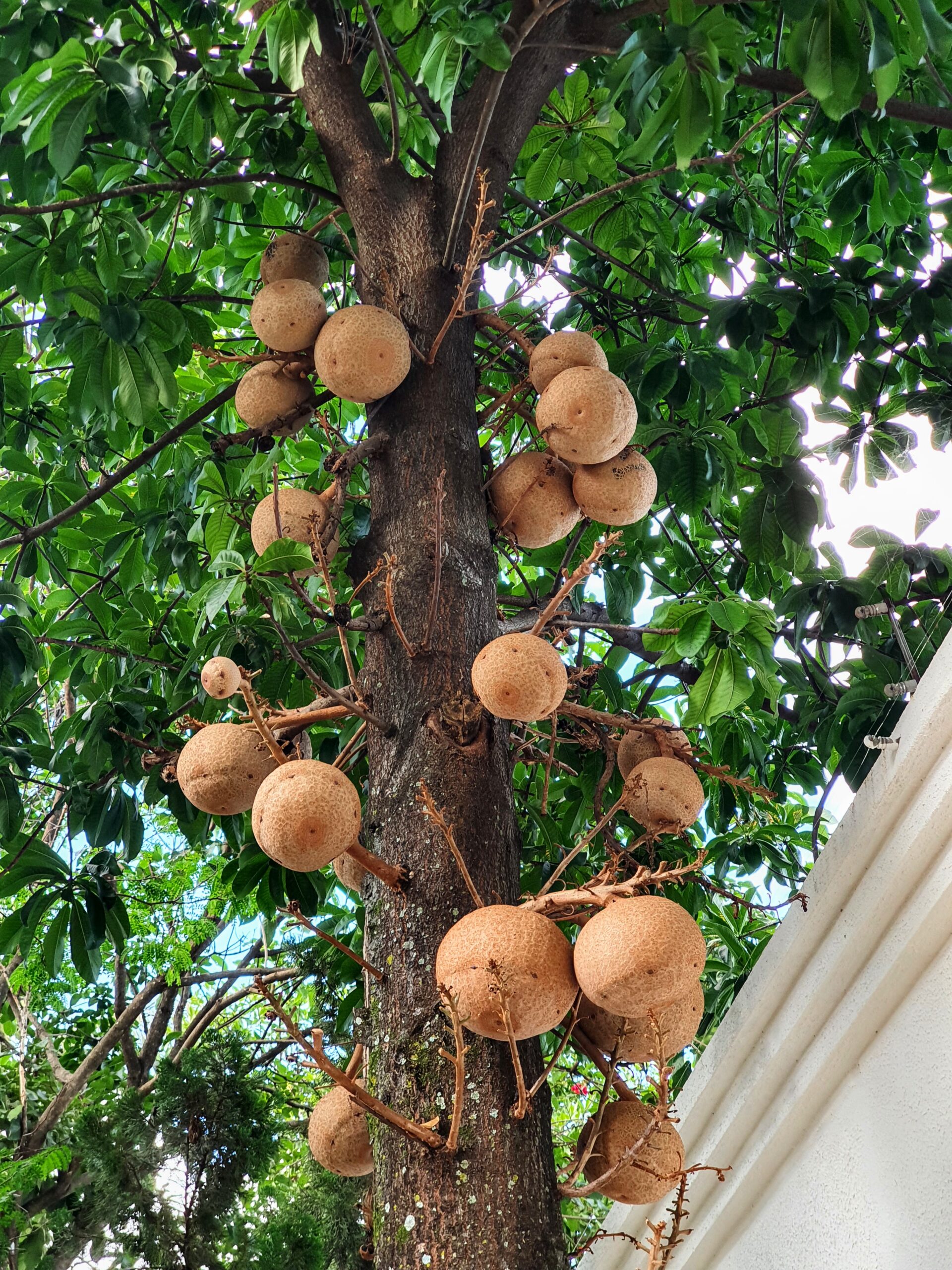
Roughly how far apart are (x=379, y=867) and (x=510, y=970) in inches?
11.7

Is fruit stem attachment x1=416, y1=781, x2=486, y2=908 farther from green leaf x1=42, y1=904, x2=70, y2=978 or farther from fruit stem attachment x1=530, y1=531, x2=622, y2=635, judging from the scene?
green leaf x1=42, y1=904, x2=70, y2=978

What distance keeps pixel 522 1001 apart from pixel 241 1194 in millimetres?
2793

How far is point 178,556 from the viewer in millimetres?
3104

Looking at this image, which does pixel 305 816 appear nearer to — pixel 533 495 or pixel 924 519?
pixel 533 495

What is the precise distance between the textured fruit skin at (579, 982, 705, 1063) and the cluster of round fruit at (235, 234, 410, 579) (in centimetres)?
89

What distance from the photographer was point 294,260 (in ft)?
8.58

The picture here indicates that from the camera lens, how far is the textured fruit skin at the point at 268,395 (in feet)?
7.88

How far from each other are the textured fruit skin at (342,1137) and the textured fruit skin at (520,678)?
2.07ft

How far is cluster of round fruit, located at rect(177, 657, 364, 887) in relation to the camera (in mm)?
1535

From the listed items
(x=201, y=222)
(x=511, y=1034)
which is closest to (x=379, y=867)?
(x=511, y=1034)

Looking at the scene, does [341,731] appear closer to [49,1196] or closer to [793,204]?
[793,204]

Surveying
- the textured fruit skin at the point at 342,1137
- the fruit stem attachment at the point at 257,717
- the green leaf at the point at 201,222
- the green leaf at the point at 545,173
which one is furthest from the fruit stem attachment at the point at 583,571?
the green leaf at the point at 201,222

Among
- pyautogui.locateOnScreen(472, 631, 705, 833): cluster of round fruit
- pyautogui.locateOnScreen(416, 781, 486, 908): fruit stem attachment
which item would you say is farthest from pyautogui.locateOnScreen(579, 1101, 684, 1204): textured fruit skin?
pyautogui.locateOnScreen(472, 631, 705, 833): cluster of round fruit

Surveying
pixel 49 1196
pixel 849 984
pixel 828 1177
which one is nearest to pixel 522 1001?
pixel 849 984
